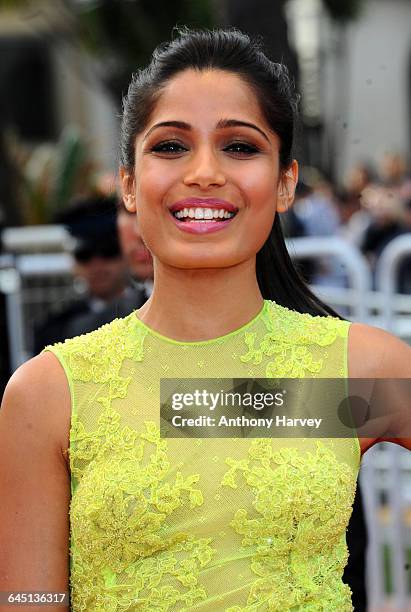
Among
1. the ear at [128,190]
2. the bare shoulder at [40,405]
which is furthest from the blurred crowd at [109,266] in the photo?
the bare shoulder at [40,405]

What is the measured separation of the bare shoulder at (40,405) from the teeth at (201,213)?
0.35m

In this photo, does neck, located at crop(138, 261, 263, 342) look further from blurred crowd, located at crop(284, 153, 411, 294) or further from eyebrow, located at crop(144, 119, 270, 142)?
blurred crowd, located at crop(284, 153, 411, 294)

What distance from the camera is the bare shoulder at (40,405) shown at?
1957mm

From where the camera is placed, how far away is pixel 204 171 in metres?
1.99

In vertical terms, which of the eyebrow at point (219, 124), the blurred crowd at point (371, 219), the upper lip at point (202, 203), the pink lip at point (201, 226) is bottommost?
the pink lip at point (201, 226)

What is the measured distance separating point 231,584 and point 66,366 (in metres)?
0.47

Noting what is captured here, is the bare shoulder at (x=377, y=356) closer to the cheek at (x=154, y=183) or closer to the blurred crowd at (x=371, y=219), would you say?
the cheek at (x=154, y=183)

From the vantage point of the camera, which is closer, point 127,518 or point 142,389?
point 127,518

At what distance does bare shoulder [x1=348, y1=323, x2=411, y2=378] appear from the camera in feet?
6.70

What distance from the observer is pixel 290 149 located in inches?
89.0

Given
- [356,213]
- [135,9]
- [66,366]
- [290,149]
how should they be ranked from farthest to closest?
[135,9] < [356,213] < [290,149] < [66,366]

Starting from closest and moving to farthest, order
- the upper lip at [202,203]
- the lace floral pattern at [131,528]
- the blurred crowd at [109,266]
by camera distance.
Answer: the lace floral pattern at [131,528] < the upper lip at [202,203] < the blurred crowd at [109,266]

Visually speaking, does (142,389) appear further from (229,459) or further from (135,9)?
(135,9)

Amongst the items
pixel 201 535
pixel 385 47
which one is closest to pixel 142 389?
pixel 201 535
